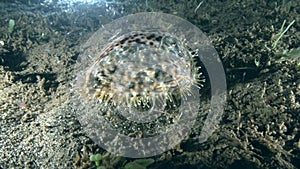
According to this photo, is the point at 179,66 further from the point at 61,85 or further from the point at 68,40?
the point at 68,40

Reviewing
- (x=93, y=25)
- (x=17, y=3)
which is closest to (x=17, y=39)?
(x=93, y=25)

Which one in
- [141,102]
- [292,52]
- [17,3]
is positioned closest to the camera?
[141,102]

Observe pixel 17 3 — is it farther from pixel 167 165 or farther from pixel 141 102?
pixel 167 165

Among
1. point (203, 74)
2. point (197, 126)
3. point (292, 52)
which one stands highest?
point (292, 52)

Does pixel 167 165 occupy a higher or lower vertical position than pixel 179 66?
lower

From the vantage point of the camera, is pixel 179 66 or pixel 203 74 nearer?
pixel 179 66

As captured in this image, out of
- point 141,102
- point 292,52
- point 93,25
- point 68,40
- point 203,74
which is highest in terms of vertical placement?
point 93,25

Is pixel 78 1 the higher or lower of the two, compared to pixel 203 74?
higher

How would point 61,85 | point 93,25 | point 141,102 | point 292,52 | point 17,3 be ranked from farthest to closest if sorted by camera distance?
1. point 17,3
2. point 93,25
3. point 61,85
4. point 292,52
5. point 141,102

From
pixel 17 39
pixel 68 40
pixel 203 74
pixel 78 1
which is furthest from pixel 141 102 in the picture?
pixel 78 1
